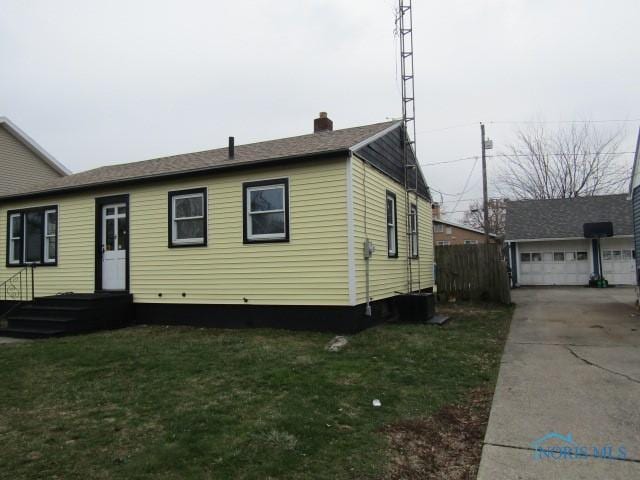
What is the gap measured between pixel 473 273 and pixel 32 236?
13466 millimetres

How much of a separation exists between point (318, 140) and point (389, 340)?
→ 494cm

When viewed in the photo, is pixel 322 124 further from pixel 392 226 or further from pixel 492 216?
pixel 492 216

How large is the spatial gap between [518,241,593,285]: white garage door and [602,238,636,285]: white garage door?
28.1 inches

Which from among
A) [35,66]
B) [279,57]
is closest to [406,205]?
[279,57]

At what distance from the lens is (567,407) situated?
14.9 feet

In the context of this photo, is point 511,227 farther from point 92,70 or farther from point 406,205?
point 92,70

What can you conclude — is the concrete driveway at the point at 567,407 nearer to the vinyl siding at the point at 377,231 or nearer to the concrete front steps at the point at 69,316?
the vinyl siding at the point at 377,231

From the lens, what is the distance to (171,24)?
39.8 feet

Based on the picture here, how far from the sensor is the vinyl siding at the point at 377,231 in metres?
8.91

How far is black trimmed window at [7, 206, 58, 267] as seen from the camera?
1227 centimetres

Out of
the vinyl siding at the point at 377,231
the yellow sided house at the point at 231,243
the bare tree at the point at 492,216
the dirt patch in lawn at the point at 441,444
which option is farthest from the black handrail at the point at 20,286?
the bare tree at the point at 492,216

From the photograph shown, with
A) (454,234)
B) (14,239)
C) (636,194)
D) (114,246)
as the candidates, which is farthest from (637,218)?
(454,234)

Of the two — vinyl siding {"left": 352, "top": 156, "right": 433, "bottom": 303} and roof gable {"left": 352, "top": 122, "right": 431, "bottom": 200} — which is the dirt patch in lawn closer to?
vinyl siding {"left": 352, "top": 156, "right": 433, "bottom": 303}

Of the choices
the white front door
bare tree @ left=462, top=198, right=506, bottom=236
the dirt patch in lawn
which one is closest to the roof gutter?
the white front door
